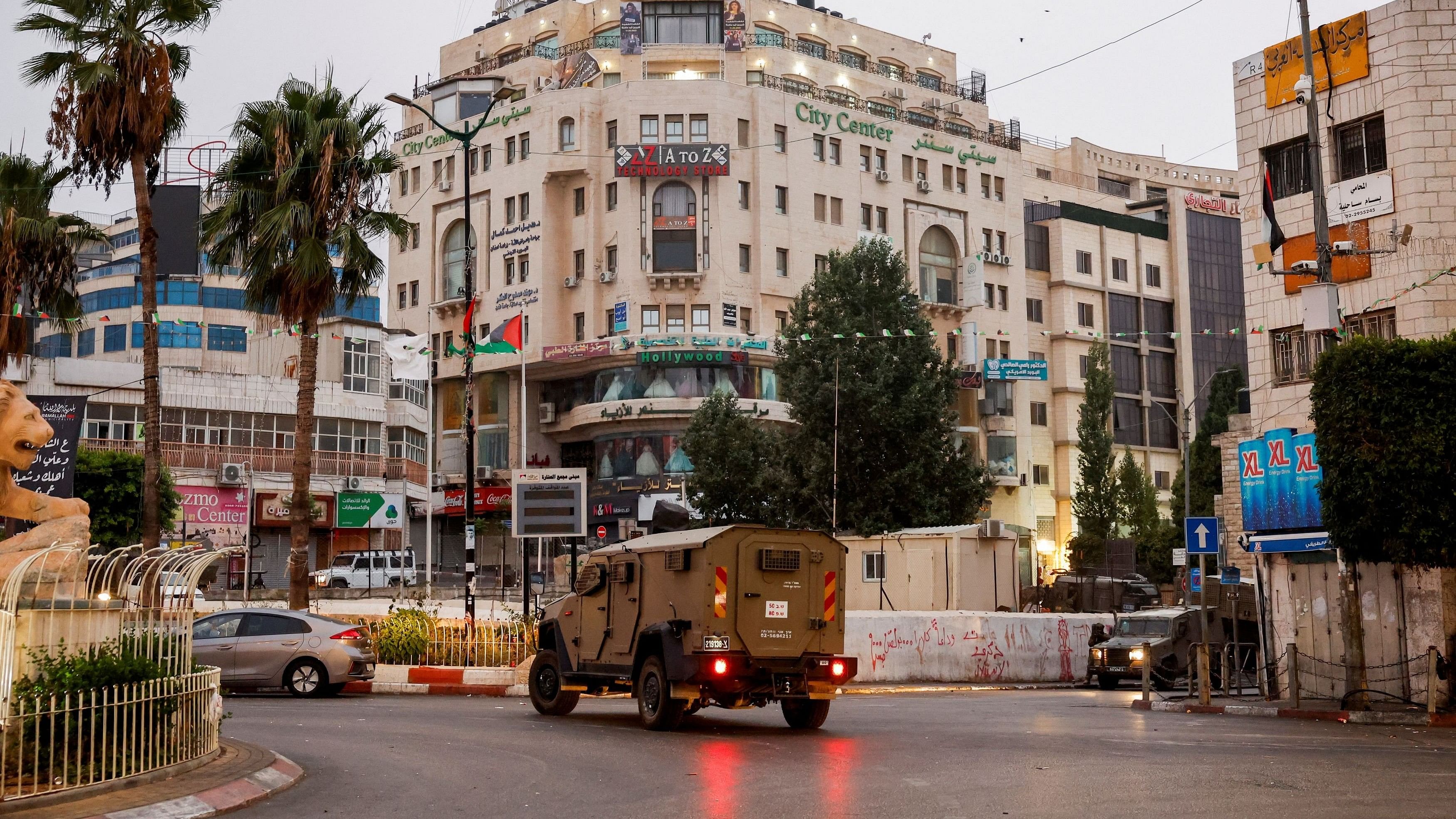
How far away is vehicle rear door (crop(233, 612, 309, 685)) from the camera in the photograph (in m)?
21.9

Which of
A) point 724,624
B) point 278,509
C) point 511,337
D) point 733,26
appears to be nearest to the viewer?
point 724,624

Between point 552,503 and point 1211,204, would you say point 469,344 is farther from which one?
point 1211,204

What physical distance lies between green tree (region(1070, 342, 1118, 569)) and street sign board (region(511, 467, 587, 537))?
4835cm

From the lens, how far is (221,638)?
71.6 feet

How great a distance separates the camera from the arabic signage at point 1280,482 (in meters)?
23.1

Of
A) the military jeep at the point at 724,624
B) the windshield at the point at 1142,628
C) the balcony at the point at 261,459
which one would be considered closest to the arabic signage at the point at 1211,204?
the balcony at the point at 261,459

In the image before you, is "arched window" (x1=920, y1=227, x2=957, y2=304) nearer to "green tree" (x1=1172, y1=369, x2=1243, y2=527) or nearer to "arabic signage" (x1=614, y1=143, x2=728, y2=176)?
"arabic signage" (x1=614, y1=143, x2=728, y2=176)

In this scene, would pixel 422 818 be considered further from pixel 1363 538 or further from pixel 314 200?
pixel 314 200

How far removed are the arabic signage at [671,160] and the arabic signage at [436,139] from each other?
8238mm

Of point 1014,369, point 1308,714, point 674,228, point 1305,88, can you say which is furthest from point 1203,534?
point 1014,369

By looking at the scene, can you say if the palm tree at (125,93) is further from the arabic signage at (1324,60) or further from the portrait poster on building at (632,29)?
the portrait poster on building at (632,29)

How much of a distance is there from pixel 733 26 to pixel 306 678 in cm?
6727

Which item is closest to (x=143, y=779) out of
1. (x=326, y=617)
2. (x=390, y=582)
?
(x=326, y=617)

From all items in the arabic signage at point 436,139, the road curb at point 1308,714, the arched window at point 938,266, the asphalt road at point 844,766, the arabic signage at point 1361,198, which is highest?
the arabic signage at point 436,139
